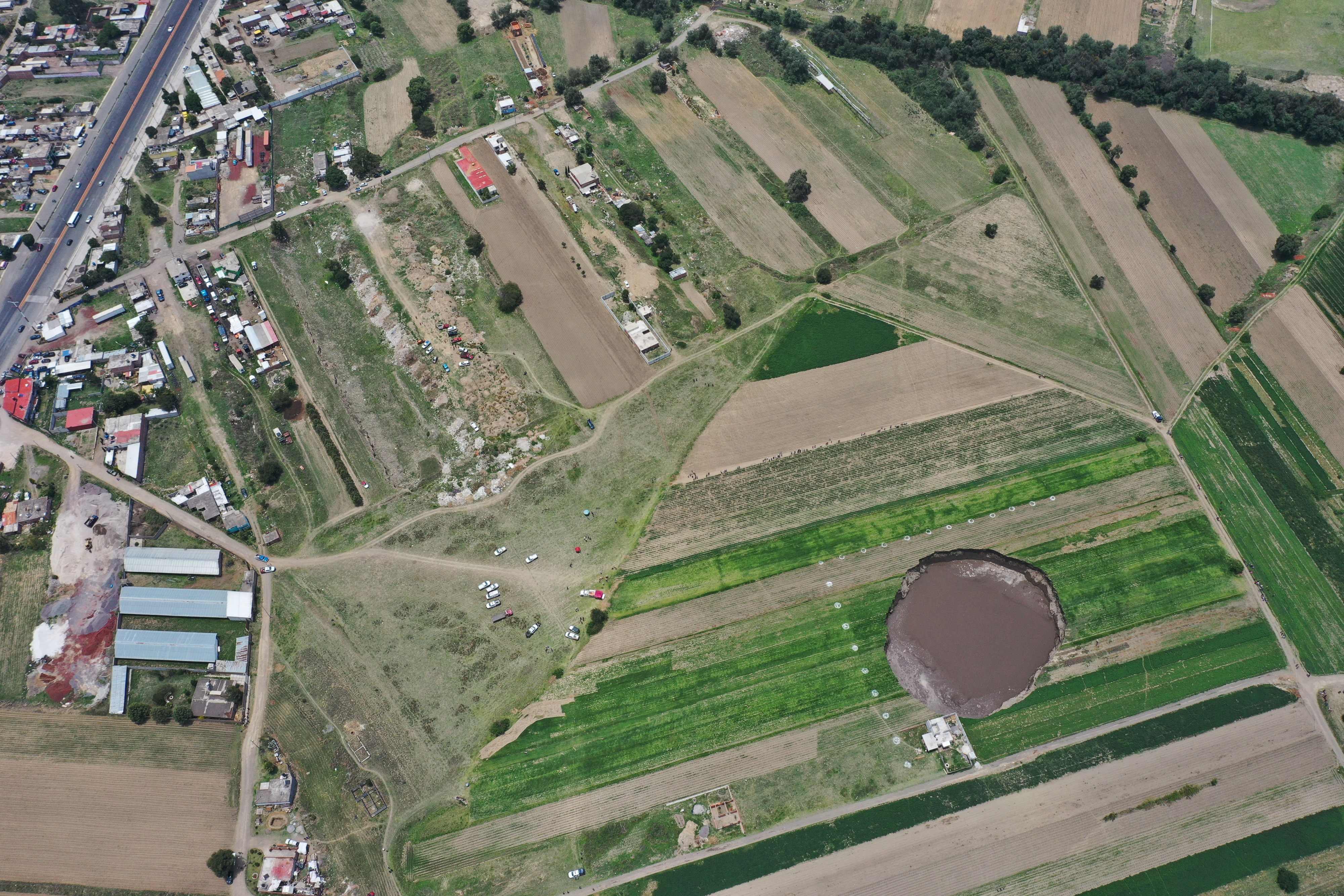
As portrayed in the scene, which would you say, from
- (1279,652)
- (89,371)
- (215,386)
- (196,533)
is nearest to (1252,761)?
(1279,652)

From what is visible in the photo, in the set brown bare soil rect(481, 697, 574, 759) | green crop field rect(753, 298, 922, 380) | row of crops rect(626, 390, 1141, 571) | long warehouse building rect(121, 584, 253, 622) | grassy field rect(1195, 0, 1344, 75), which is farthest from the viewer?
grassy field rect(1195, 0, 1344, 75)

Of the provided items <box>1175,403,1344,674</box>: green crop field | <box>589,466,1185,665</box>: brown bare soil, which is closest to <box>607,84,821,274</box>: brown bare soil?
<box>589,466,1185,665</box>: brown bare soil

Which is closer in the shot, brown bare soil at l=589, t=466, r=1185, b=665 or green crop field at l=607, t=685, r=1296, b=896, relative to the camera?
green crop field at l=607, t=685, r=1296, b=896

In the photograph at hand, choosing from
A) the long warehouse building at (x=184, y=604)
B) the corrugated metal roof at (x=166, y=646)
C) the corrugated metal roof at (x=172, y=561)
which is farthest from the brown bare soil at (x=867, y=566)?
the corrugated metal roof at (x=172, y=561)

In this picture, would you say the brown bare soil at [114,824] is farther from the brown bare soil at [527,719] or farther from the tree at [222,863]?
the brown bare soil at [527,719]

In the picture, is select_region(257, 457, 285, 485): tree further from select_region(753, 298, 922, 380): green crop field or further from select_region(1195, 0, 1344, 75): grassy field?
select_region(1195, 0, 1344, 75): grassy field
